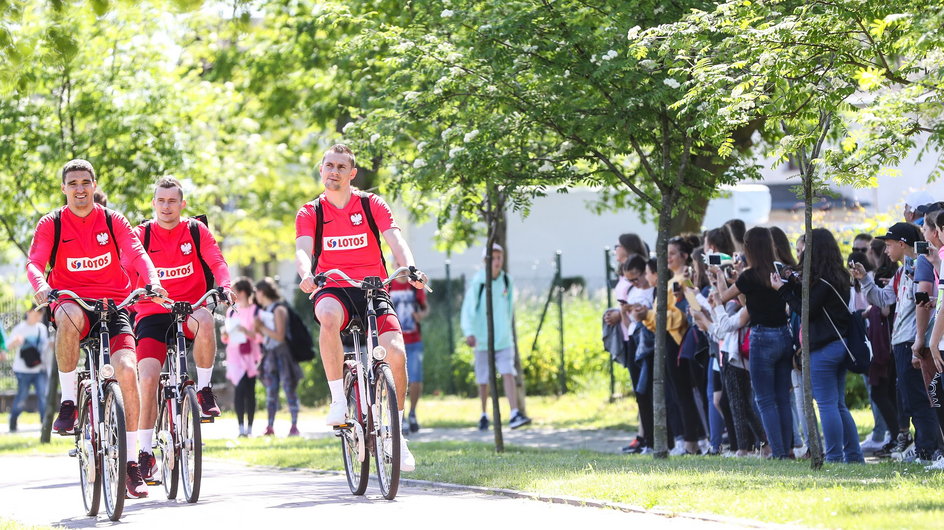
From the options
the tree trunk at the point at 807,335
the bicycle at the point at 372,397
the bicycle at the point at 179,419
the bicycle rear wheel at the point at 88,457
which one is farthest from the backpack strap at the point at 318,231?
the tree trunk at the point at 807,335

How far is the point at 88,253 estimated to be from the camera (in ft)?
30.9

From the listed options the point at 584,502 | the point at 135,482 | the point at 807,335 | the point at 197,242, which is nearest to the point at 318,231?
the point at 197,242

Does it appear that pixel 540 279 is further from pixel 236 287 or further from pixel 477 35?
pixel 477 35

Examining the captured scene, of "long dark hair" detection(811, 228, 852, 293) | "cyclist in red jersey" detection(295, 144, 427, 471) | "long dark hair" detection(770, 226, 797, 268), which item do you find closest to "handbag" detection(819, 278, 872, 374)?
"long dark hair" detection(811, 228, 852, 293)

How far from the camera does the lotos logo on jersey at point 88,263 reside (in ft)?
30.7

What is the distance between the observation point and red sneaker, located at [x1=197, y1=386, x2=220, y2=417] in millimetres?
9445

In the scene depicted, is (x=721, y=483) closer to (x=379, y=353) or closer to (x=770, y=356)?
(x=379, y=353)

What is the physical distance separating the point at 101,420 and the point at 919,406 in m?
6.07

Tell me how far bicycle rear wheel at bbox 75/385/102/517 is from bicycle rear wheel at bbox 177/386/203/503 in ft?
2.09

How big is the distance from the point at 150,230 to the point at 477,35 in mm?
3139

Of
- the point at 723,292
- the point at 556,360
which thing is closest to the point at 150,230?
the point at 723,292

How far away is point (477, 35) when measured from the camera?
37.6ft

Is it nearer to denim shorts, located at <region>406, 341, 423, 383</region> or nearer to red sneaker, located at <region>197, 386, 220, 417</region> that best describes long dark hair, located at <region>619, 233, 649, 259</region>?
denim shorts, located at <region>406, 341, 423, 383</region>

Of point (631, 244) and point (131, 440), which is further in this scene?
point (631, 244)
